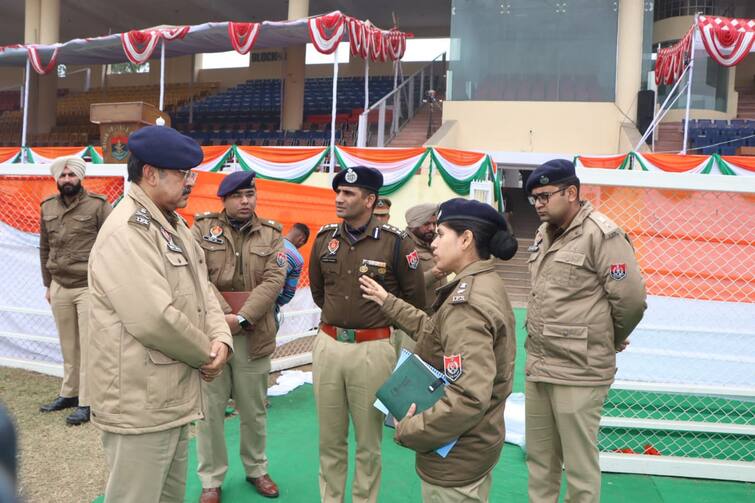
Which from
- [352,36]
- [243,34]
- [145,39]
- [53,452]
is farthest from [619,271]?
[145,39]

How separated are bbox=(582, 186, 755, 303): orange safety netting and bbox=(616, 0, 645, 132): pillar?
12779 millimetres

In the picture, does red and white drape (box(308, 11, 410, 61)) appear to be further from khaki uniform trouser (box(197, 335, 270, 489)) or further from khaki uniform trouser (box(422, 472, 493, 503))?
khaki uniform trouser (box(422, 472, 493, 503))

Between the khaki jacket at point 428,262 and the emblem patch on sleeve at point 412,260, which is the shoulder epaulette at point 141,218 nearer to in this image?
the emblem patch on sleeve at point 412,260

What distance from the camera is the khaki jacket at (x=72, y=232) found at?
4.07 metres

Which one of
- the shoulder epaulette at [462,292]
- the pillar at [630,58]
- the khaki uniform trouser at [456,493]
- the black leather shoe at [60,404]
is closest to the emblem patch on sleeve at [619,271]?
the shoulder epaulette at [462,292]

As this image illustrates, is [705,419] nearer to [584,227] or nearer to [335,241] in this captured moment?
[584,227]

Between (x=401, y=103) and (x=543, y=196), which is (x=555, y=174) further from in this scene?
(x=401, y=103)

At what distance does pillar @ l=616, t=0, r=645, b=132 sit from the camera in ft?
50.0

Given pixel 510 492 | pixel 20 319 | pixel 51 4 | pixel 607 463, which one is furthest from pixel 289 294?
pixel 51 4

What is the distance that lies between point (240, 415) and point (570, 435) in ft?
5.53

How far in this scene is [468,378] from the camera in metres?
1.77

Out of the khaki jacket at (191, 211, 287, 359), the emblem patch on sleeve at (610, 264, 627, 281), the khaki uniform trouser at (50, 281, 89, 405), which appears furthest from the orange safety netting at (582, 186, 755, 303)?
the khaki uniform trouser at (50, 281, 89, 405)

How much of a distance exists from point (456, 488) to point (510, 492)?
63.4 inches

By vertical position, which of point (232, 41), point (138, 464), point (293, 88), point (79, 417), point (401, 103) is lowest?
point (79, 417)
